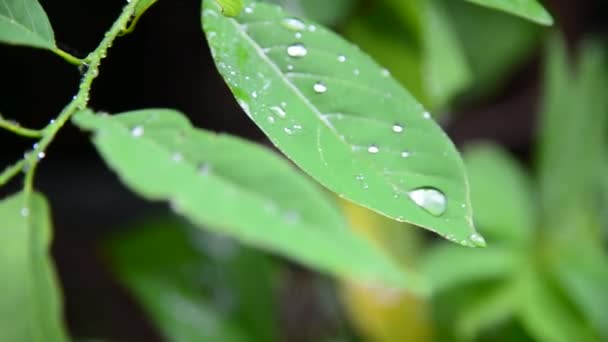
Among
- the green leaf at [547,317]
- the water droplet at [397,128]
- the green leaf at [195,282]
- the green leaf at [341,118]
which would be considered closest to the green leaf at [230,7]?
the green leaf at [341,118]

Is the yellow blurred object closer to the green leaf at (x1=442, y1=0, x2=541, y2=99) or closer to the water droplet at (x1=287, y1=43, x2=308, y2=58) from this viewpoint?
the green leaf at (x1=442, y1=0, x2=541, y2=99)

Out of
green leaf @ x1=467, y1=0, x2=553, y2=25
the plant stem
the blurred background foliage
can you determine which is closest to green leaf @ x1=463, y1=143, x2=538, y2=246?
the blurred background foliage

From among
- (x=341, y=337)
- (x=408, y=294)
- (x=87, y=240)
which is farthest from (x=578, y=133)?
(x=87, y=240)

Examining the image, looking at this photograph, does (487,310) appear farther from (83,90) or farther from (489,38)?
(83,90)

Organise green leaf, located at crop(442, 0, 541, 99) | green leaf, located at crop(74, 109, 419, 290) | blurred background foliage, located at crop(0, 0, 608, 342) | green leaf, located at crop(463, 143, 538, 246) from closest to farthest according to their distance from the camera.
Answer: green leaf, located at crop(74, 109, 419, 290) < blurred background foliage, located at crop(0, 0, 608, 342) < green leaf, located at crop(463, 143, 538, 246) < green leaf, located at crop(442, 0, 541, 99)

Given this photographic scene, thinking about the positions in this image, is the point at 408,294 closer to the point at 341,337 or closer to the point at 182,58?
the point at 341,337
